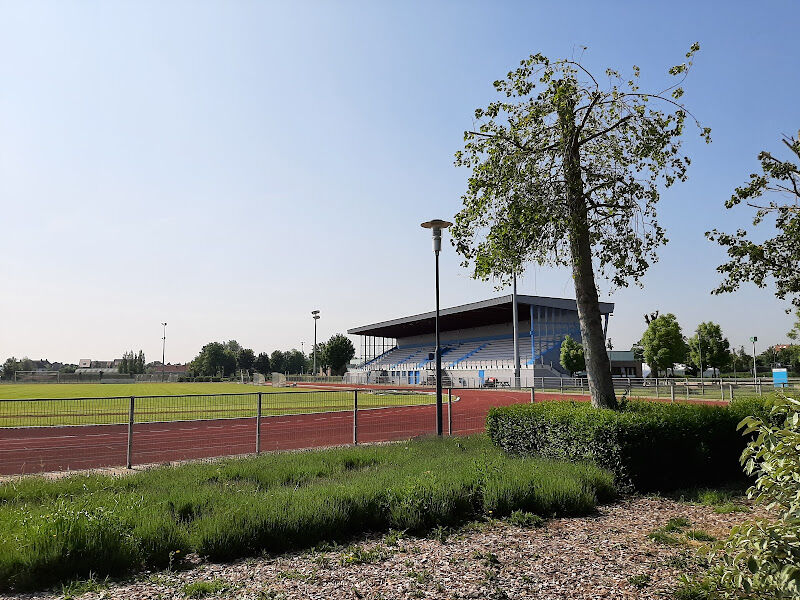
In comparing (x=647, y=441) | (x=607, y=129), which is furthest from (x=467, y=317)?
(x=647, y=441)

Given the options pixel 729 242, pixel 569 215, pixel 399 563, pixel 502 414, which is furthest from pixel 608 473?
pixel 729 242

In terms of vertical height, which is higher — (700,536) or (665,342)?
(665,342)

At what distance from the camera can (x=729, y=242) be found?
568 inches

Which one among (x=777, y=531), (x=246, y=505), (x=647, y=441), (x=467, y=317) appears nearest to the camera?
(x=777, y=531)

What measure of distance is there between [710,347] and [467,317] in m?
27.6

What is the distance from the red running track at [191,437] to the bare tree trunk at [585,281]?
638 cm

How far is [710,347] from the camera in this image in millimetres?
61906

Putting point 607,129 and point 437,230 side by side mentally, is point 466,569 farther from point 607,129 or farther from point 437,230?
point 437,230

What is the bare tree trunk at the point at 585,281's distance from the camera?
33.7 ft

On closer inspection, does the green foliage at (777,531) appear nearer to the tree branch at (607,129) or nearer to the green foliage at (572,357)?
the tree branch at (607,129)

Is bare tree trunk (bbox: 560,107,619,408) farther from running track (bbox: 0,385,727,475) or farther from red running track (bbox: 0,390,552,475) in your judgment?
red running track (bbox: 0,390,552,475)

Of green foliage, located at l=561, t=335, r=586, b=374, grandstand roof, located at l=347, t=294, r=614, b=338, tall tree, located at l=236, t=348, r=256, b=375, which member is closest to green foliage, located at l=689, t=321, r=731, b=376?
grandstand roof, located at l=347, t=294, r=614, b=338

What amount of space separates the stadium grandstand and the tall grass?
43.3 m

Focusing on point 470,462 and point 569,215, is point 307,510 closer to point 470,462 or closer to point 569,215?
point 470,462
